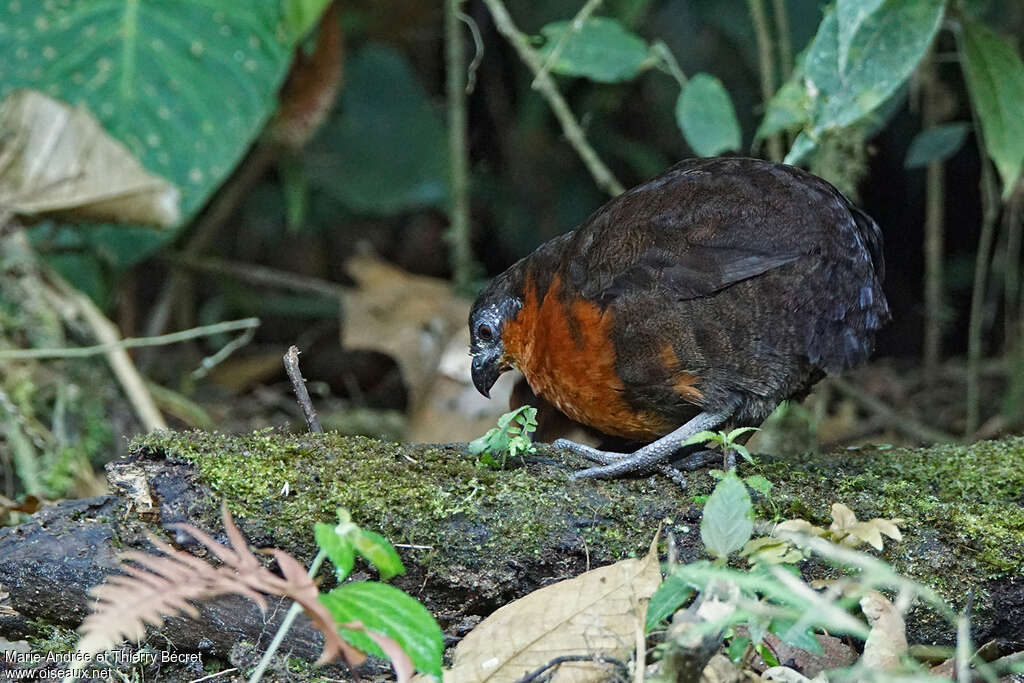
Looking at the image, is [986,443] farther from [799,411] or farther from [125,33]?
[125,33]

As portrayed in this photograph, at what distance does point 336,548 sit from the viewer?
1682mm

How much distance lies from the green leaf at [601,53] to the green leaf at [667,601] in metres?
2.52

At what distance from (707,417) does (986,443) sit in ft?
2.46

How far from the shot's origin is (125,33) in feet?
14.2

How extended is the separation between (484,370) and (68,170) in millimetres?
1817

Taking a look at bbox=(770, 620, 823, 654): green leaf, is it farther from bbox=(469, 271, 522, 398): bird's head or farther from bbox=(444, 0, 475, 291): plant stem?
bbox=(444, 0, 475, 291): plant stem

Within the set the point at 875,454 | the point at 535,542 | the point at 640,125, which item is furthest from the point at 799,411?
the point at 535,542

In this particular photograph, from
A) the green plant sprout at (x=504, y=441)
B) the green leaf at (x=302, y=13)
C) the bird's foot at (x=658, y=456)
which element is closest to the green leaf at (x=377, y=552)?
the green plant sprout at (x=504, y=441)

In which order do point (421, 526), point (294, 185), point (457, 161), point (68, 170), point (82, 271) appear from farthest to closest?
point (294, 185), point (457, 161), point (82, 271), point (68, 170), point (421, 526)

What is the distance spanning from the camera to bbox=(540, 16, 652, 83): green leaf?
12.9 ft

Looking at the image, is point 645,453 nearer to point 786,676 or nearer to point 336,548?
point 786,676

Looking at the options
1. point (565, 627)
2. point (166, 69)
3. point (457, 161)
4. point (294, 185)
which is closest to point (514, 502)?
point (565, 627)

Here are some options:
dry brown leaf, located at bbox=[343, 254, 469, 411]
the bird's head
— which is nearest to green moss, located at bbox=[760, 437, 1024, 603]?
the bird's head

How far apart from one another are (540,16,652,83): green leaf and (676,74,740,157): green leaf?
26cm
